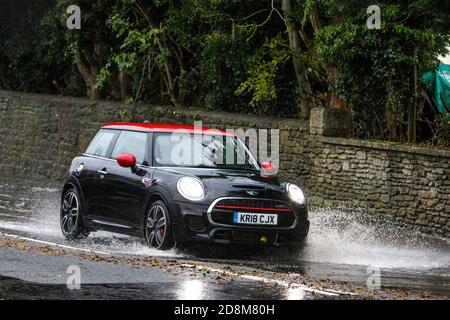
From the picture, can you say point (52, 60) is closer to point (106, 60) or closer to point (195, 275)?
point (106, 60)

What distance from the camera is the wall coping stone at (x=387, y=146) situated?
1894 cm

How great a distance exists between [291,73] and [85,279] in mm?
15138

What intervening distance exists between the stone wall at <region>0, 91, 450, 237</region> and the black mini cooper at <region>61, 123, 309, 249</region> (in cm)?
497

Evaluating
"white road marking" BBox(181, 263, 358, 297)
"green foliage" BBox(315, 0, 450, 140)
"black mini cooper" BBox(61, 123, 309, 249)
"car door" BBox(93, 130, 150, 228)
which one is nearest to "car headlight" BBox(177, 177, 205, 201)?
"black mini cooper" BBox(61, 123, 309, 249)

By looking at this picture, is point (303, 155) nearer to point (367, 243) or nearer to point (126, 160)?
point (367, 243)

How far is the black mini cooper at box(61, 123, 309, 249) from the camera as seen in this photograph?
45.3ft

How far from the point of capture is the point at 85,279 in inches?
420

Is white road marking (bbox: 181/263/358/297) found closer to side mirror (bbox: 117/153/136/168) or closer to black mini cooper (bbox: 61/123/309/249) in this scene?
black mini cooper (bbox: 61/123/309/249)

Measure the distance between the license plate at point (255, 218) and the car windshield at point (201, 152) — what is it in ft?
3.67

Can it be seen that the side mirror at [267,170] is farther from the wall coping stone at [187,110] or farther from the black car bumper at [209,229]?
the wall coping stone at [187,110]

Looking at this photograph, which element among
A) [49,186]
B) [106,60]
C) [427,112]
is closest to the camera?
[427,112]

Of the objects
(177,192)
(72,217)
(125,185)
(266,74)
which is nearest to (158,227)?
(177,192)

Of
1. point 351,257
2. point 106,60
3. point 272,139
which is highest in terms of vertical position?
point 106,60
